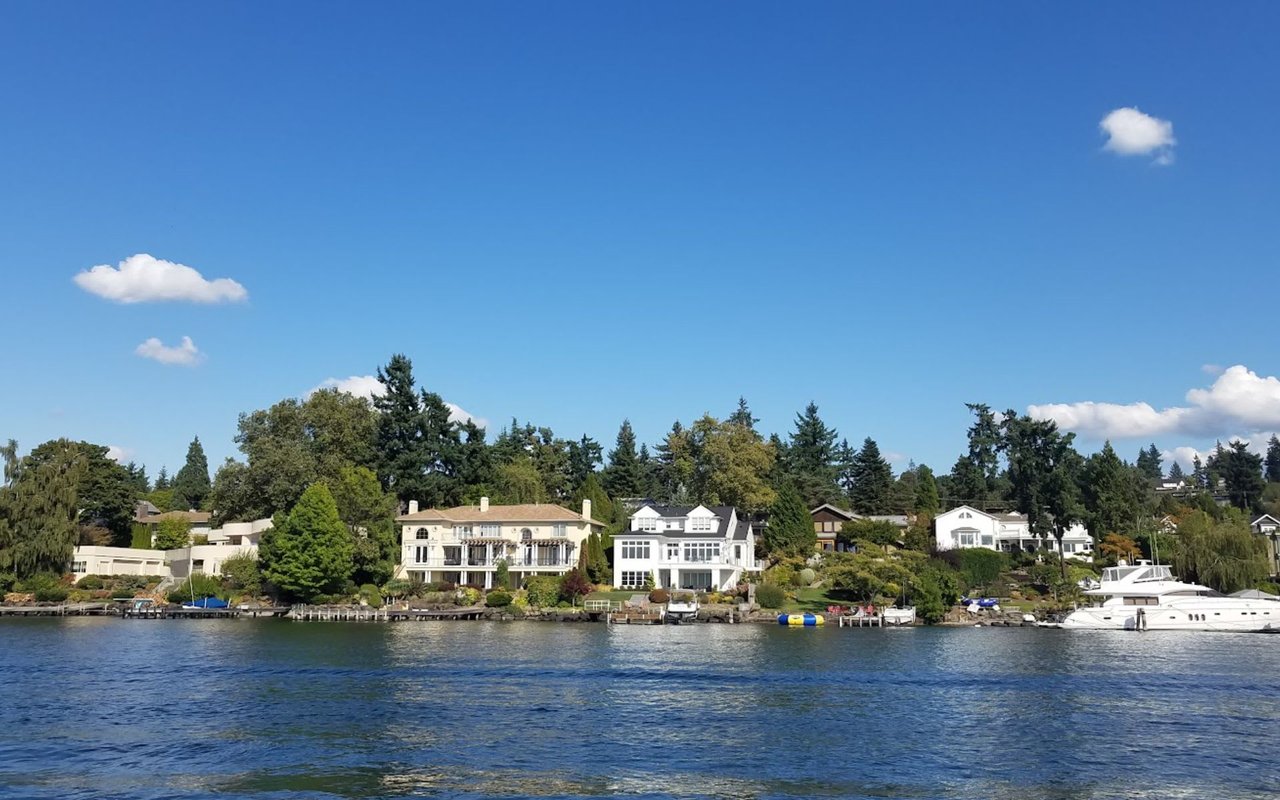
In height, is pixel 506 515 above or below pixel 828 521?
above

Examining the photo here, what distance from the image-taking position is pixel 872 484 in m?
112

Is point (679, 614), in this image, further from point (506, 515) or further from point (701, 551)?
point (506, 515)

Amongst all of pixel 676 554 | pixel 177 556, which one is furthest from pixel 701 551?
pixel 177 556

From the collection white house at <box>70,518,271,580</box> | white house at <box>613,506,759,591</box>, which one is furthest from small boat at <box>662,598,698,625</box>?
white house at <box>70,518,271,580</box>

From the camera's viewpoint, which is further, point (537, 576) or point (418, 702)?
point (537, 576)

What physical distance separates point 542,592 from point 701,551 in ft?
47.6

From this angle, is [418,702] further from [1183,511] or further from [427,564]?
[1183,511]

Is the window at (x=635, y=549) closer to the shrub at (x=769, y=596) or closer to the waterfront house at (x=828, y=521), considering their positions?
the shrub at (x=769, y=596)

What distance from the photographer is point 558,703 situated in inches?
1280

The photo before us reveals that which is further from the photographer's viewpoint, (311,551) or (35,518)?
(35,518)

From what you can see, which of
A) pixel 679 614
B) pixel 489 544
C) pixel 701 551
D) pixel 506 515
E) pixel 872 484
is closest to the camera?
pixel 679 614

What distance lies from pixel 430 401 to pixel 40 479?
33.9 meters

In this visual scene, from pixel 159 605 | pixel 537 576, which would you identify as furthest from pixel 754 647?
pixel 159 605

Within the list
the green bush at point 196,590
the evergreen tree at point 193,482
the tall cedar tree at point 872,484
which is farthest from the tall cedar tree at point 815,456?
the evergreen tree at point 193,482
